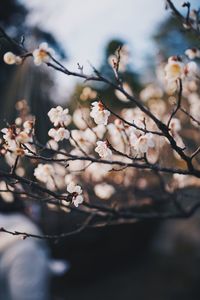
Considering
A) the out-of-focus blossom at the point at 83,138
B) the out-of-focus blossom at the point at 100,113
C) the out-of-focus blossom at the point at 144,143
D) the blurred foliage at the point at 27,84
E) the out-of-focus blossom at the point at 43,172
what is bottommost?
the out-of-focus blossom at the point at 144,143

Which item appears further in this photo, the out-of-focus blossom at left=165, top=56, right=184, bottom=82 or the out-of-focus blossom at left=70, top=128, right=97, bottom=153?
the out-of-focus blossom at left=70, top=128, right=97, bottom=153

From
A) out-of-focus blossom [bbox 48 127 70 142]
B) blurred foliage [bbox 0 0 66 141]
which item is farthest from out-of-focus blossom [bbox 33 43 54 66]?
blurred foliage [bbox 0 0 66 141]

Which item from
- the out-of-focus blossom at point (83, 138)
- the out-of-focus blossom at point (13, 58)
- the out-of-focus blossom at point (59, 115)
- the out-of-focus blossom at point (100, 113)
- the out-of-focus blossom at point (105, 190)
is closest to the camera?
the out-of-focus blossom at point (13, 58)

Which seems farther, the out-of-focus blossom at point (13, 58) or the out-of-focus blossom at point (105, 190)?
the out-of-focus blossom at point (105, 190)

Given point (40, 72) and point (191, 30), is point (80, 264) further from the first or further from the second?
point (191, 30)

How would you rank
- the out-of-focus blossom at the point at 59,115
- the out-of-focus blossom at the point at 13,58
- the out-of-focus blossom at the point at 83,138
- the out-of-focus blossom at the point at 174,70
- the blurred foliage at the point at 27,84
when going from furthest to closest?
the blurred foliage at the point at 27,84 < the out-of-focus blossom at the point at 83,138 < the out-of-focus blossom at the point at 59,115 < the out-of-focus blossom at the point at 13,58 < the out-of-focus blossom at the point at 174,70

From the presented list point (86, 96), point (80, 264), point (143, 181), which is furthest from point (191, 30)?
point (80, 264)

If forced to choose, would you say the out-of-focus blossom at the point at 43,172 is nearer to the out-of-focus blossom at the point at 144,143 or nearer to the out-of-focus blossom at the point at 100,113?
the out-of-focus blossom at the point at 100,113

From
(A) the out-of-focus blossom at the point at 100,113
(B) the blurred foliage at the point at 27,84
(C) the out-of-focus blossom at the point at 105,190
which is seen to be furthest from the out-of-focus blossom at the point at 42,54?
(B) the blurred foliage at the point at 27,84

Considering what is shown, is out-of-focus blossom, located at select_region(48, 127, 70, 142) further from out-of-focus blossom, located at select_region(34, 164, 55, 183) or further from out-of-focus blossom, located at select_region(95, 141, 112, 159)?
out-of-focus blossom, located at select_region(34, 164, 55, 183)

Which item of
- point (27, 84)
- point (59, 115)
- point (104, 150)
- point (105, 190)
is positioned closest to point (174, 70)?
point (104, 150)

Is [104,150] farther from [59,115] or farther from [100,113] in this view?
[59,115]

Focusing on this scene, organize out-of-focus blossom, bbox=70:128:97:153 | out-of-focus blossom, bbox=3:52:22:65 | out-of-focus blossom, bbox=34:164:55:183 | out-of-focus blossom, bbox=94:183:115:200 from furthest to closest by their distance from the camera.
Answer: out-of-focus blossom, bbox=94:183:115:200, out-of-focus blossom, bbox=70:128:97:153, out-of-focus blossom, bbox=34:164:55:183, out-of-focus blossom, bbox=3:52:22:65
